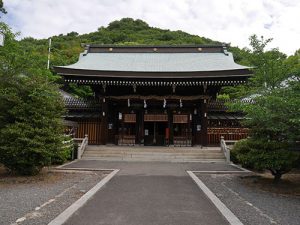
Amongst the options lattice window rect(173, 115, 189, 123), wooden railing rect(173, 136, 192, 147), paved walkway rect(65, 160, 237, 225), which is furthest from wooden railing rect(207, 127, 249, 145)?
paved walkway rect(65, 160, 237, 225)

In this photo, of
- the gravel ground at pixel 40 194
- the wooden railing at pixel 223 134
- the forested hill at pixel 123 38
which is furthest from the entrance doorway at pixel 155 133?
the forested hill at pixel 123 38

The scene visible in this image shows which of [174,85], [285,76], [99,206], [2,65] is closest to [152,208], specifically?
[99,206]

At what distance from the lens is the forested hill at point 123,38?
5278cm

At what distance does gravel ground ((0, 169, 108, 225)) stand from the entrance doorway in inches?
361

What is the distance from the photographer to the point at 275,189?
967 cm

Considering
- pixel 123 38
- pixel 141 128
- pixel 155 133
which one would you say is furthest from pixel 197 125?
pixel 123 38

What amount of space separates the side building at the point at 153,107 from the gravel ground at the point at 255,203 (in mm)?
9816

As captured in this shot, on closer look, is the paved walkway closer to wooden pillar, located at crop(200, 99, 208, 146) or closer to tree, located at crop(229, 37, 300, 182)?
tree, located at crop(229, 37, 300, 182)

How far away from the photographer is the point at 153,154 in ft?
57.7

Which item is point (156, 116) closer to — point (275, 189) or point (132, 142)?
point (132, 142)

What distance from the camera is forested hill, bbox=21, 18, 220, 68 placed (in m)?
52.8

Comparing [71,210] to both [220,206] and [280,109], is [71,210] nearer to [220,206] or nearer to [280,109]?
[220,206]

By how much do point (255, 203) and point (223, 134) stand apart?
42.9 feet

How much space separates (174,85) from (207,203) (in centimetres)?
1319
